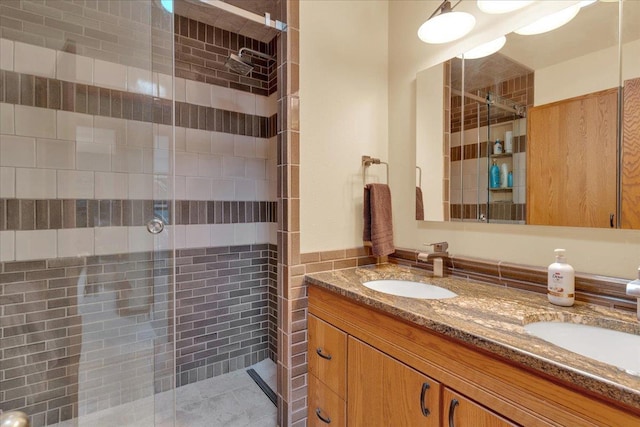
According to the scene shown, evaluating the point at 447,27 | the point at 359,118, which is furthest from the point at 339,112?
the point at 447,27

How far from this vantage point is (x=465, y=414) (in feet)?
2.54

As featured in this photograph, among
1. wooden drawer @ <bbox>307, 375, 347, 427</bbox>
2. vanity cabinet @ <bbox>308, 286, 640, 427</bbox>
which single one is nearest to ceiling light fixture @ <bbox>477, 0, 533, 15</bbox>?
vanity cabinet @ <bbox>308, 286, 640, 427</bbox>

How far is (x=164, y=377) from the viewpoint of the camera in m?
1.51

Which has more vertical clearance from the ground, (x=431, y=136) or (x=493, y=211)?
(x=431, y=136)

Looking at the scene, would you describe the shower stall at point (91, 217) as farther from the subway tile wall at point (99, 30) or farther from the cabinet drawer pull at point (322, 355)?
the cabinet drawer pull at point (322, 355)

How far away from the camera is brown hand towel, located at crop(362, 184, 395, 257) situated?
1.58 metres

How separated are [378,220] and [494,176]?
582 millimetres

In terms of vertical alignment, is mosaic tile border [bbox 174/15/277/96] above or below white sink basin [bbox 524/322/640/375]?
above

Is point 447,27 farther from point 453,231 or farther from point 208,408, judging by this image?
point 208,408

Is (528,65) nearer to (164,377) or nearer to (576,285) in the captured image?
(576,285)

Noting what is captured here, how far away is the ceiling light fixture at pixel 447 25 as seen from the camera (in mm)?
1318

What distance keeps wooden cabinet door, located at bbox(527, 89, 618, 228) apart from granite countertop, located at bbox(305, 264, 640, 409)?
330mm

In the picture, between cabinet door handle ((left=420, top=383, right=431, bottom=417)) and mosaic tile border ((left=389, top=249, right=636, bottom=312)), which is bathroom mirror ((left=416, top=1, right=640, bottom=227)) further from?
cabinet door handle ((left=420, top=383, right=431, bottom=417))

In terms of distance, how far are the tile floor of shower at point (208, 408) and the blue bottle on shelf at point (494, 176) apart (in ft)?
5.64
